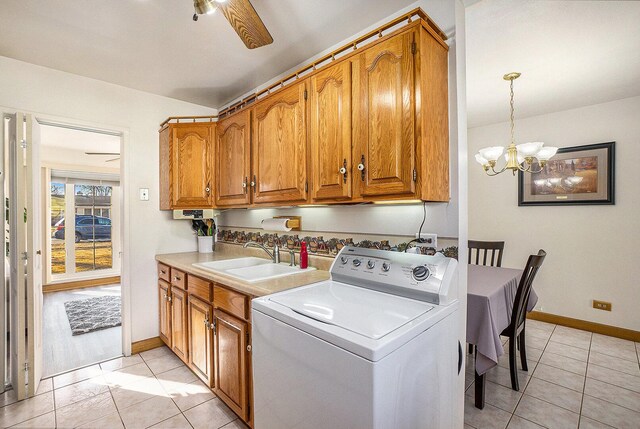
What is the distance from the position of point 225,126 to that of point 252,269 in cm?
125

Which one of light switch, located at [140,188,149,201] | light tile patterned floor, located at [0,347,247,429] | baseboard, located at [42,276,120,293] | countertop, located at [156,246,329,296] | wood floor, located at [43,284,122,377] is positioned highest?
light switch, located at [140,188,149,201]

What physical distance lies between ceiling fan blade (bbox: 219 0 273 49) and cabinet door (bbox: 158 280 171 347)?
2.09 metres

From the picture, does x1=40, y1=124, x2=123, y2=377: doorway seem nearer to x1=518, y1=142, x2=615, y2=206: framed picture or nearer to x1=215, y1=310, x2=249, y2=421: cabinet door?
x1=215, y1=310, x2=249, y2=421: cabinet door

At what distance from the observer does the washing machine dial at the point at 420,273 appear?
1.27 metres

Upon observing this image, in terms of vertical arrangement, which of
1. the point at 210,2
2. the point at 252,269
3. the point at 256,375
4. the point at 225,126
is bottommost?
the point at 256,375

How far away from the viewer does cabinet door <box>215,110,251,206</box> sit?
7.45 feet

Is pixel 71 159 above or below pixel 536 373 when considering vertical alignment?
above

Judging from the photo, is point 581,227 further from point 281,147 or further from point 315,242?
point 281,147

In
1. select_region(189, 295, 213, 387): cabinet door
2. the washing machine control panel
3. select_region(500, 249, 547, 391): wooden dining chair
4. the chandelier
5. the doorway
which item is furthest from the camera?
the doorway

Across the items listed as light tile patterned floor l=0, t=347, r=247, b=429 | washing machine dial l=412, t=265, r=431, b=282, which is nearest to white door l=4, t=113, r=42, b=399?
light tile patterned floor l=0, t=347, r=247, b=429

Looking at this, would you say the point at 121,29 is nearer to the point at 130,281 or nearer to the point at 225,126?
the point at 225,126

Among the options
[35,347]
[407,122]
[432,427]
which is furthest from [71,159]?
[432,427]

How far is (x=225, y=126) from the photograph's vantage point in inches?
99.9

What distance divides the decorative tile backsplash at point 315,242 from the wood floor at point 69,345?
1427 millimetres
